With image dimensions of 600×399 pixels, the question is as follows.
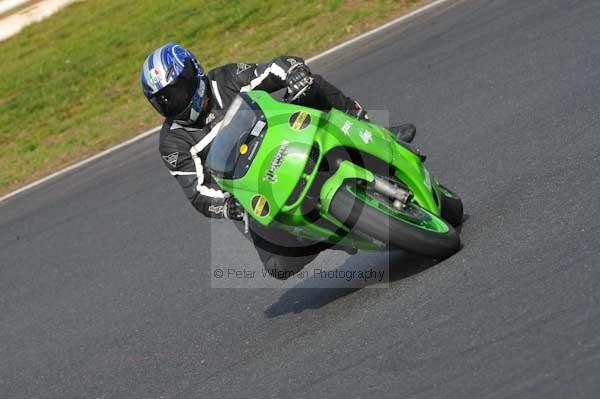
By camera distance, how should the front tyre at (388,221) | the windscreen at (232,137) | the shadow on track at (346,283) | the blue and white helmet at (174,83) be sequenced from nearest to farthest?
the front tyre at (388,221) → the windscreen at (232,137) → the shadow on track at (346,283) → the blue and white helmet at (174,83)

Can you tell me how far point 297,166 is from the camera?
5004mm

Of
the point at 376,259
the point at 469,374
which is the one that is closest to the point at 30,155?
the point at 376,259

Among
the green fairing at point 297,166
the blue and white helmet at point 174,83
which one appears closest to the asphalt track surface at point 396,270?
the green fairing at point 297,166

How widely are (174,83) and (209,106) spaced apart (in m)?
0.37

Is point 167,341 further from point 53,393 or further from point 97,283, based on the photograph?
point 97,283

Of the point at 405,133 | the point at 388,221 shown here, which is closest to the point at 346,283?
the point at 405,133

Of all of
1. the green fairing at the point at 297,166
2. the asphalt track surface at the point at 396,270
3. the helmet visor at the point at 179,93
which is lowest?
the asphalt track surface at the point at 396,270

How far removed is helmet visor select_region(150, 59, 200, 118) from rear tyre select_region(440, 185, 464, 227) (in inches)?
66.4

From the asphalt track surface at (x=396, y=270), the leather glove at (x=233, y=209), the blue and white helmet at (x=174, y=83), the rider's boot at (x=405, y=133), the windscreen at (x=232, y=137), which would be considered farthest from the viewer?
the rider's boot at (x=405, y=133)

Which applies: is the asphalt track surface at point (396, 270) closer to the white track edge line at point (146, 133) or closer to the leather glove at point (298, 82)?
the white track edge line at point (146, 133)

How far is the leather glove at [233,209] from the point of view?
5.58 m

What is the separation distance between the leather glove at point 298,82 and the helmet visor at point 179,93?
0.72m

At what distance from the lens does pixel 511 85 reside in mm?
8578

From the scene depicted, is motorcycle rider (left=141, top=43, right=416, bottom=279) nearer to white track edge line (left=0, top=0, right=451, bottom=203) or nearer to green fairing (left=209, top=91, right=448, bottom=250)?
green fairing (left=209, top=91, right=448, bottom=250)
